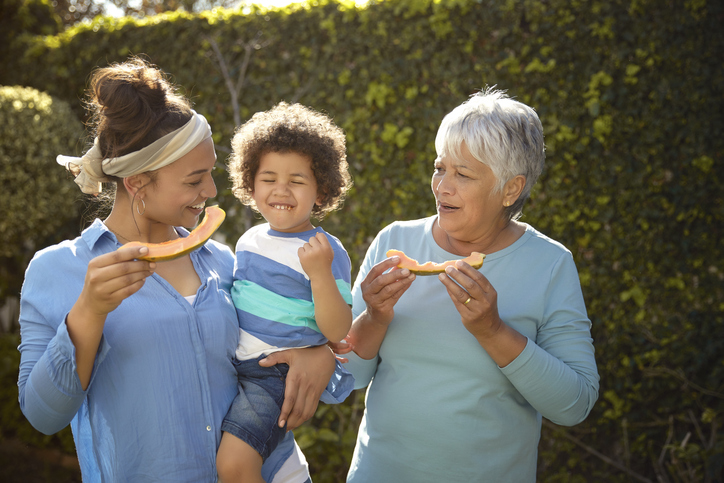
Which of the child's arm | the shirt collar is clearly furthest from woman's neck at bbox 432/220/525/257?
the shirt collar

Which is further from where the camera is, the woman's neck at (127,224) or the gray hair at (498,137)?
the gray hair at (498,137)

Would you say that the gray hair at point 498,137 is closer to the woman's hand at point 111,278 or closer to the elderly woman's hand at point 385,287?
the elderly woman's hand at point 385,287

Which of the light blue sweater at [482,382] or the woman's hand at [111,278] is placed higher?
the woman's hand at [111,278]

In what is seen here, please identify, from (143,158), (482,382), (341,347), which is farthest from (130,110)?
(482,382)

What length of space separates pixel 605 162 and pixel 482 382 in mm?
2899

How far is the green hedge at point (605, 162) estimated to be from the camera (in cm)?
436

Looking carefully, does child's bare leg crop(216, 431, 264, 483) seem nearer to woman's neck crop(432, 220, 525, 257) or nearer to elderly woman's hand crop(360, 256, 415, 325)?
elderly woman's hand crop(360, 256, 415, 325)

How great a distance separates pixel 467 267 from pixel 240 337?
3.18ft

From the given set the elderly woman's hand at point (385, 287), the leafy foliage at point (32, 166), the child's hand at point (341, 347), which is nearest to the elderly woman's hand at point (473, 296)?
the elderly woman's hand at point (385, 287)

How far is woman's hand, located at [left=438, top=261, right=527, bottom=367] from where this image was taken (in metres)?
2.14

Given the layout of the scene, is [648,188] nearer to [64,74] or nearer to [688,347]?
[688,347]

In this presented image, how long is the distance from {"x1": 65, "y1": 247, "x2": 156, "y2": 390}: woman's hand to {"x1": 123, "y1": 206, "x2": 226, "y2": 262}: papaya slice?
4 centimetres

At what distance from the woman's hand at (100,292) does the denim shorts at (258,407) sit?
0.58 meters

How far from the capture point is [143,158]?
83.0 inches
